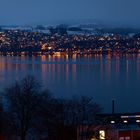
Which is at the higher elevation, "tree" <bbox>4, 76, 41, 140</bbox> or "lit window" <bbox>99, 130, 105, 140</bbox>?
"tree" <bbox>4, 76, 41, 140</bbox>

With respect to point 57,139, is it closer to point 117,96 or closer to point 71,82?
point 117,96

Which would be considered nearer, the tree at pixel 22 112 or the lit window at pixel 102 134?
the lit window at pixel 102 134

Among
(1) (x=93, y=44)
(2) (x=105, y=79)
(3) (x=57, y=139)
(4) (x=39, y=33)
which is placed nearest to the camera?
(3) (x=57, y=139)

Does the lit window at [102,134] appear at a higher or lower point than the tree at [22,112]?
lower

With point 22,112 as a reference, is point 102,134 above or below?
below

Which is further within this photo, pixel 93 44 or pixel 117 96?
pixel 93 44

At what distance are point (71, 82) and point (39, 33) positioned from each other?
1238 inches

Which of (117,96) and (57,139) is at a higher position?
(57,139)

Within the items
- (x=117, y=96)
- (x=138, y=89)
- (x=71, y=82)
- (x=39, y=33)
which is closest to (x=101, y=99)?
(x=117, y=96)

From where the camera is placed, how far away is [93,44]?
143 feet

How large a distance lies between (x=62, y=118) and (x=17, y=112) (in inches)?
24.1

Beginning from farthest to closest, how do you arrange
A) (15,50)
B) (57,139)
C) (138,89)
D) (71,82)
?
1. (15,50)
2. (71,82)
3. (138,89)
4. (57,139)

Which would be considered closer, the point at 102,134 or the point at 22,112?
the point at 102,134

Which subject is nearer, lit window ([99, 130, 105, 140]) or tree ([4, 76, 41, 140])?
lit window ([99, 130, 105, 140])
